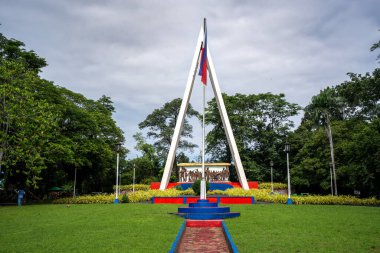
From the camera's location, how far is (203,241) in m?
7.32

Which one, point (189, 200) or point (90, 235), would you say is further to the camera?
point (189, 200)

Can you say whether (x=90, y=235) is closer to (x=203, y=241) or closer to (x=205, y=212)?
(x=203, y=241)

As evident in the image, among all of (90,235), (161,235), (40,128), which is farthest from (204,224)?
(40,128)

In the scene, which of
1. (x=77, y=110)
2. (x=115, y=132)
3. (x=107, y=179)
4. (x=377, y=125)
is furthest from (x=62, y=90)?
(x=377, y=125)

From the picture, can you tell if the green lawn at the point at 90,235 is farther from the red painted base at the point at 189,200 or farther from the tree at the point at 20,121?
the red painted base at the point at 189,200

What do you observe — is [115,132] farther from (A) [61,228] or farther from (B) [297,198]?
(A) [61,228]

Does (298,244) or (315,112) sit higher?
(315,112)

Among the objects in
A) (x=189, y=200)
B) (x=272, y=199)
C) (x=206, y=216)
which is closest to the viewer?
(x=206, y=216)

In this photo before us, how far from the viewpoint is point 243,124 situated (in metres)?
35.1

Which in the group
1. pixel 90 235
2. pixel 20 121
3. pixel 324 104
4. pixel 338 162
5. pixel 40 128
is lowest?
pixel 90 235

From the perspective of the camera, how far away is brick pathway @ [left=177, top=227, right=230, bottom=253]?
21.1ft

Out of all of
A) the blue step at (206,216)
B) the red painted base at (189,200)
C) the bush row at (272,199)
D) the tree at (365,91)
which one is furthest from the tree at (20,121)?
the tree at (365,91)

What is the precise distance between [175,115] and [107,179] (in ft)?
38.0

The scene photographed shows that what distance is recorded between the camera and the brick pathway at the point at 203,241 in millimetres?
6421
